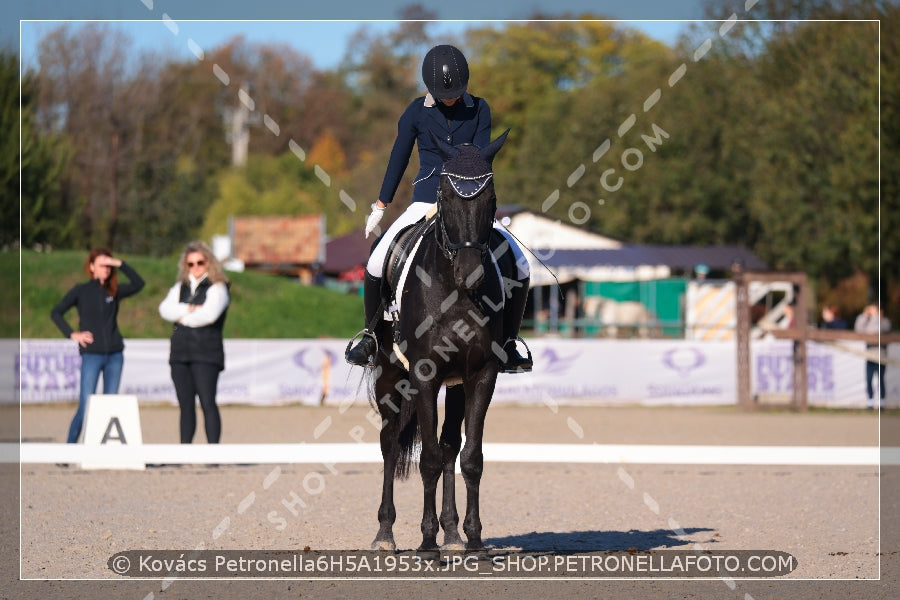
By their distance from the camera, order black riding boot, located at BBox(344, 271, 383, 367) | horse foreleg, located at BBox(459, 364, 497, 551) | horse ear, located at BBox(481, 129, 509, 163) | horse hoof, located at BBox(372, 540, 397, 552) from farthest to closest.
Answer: black riding boot, located at BBox(344, 271, 383, 367) → horse hoof, located at BBox(372, 540, 397, 552) → horse foreleg, located at BBox(459, 364, 497, 551) → horse ear, located at BBox(481, 129, 509, 163)

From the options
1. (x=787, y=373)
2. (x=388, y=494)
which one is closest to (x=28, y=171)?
(x=787, y=373)

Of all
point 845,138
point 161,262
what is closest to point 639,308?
point 845,138

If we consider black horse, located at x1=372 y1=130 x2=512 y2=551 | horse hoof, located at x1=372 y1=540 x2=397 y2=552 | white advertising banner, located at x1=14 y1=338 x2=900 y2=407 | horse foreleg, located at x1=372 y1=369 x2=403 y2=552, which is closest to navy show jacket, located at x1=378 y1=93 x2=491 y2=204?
black horse, located at x1=372 y1=130 x2=512 y2=551

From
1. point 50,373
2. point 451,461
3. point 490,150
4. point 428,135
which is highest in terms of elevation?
point 428,135

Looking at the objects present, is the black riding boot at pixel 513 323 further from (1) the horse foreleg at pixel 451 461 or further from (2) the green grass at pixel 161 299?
(2) the green grass at pixel 161 299

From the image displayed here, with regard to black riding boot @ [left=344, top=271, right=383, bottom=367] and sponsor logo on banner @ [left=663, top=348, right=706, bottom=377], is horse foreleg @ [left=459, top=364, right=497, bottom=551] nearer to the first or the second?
black riding boot @ [left=344, top=271, right=383, bottom=367]

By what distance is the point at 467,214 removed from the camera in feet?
22.7

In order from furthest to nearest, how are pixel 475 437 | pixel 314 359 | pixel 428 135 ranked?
pixel 314 359, pixel 428 135, pixel 475 437

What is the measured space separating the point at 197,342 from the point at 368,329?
5.41m

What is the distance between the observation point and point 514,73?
66.4 m

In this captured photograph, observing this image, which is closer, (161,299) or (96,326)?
(96,326)

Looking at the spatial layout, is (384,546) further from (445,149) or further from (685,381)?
(685,381)

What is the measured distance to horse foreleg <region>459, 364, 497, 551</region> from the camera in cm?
737

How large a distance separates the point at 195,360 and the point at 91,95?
29.0m
